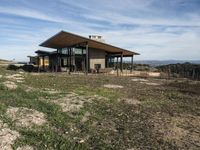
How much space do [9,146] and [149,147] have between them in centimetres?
384

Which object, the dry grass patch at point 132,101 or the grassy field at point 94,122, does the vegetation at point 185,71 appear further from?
the grassy field at point 94,122

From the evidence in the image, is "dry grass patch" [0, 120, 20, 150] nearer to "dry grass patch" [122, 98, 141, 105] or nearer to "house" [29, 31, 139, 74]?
"dry grass patch" [122, 98, 141, 105]

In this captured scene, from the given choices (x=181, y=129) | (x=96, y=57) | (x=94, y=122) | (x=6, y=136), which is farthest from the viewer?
(x=96, y=57)

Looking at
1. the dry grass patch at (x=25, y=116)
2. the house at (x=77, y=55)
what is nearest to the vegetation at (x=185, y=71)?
the house at (x=77, y=55)

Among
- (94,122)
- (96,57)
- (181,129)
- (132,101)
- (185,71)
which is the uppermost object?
(96,57)

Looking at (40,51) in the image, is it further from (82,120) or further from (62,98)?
(82,120)

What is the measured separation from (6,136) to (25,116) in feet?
6.67

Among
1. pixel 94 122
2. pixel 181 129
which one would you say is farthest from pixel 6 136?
pixel 181 129

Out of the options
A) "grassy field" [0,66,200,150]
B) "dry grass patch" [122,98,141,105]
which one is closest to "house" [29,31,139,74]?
"dry grass patch" [122,98,141,105]

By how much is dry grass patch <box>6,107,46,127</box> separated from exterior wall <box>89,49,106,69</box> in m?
29.6

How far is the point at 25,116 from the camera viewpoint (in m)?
10.1

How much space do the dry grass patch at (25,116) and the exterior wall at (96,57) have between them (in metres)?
29.6

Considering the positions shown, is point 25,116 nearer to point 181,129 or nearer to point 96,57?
point 181,129

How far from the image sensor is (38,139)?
8.23 metres
